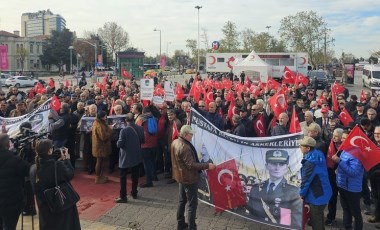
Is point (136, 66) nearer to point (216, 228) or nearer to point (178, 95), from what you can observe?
point (178, 95)

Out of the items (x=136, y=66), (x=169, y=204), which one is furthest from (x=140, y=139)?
(x=136, y=66)

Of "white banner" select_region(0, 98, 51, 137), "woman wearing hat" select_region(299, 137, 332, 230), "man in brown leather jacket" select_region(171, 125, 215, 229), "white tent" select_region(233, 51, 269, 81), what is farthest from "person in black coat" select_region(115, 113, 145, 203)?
"white tent" select_region(233, 51, 269, 81)

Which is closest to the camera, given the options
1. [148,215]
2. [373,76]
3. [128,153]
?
[148,215]

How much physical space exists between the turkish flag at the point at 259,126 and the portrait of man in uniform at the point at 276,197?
317 cm

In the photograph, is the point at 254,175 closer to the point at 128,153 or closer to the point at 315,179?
the point at 315,179

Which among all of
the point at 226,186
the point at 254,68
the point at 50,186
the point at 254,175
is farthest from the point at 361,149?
the point at 254,68

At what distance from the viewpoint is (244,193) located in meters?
6.49

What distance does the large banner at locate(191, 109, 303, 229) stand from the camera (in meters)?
6.02

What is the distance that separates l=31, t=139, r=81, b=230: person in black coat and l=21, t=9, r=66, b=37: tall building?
595 ft

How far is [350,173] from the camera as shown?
5871mm

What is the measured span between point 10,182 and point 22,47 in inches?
3815

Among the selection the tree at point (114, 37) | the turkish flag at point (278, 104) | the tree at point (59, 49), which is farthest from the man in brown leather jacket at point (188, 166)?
the tree at point (59, 49)

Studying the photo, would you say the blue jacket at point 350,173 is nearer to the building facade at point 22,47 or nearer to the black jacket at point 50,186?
the black jacket at point 50,186

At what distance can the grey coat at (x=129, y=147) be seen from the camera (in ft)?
25.3
